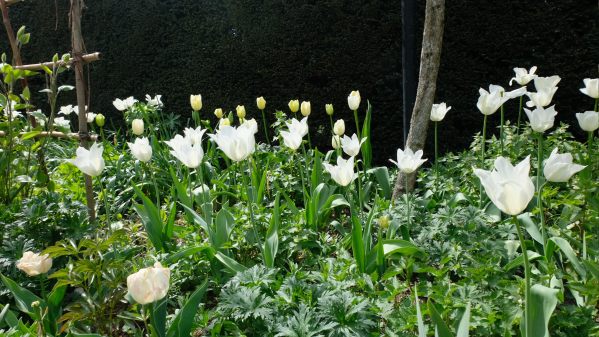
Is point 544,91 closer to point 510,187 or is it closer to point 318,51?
point 510,187

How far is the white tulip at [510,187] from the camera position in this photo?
135 centimetres

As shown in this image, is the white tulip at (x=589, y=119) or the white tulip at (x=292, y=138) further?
the white tulip at (x=292, y=138)

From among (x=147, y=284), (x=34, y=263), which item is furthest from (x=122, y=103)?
(x=147, y=284)

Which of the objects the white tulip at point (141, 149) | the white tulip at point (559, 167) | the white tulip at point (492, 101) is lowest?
the white tulip at point (141, 149)

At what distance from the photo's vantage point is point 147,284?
4.79ft

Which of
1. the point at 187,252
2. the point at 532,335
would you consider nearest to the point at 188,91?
the point at 187,252

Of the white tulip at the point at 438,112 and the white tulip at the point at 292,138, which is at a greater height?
the white tulip at the point at 438,112

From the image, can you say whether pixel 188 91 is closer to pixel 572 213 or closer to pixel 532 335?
pixel 572 213

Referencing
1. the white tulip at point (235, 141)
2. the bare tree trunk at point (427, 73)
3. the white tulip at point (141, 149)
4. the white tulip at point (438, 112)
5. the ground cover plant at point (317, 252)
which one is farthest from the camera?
the bare tree trunk at point (427, 73)

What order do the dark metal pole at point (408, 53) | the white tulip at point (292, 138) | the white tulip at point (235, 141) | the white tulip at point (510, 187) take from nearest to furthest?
the white tulip at point (510, 187)
the white tulip at point (235, 141)
the white tulip at point (292, 138)
the dark metal pole at point (408, 53)

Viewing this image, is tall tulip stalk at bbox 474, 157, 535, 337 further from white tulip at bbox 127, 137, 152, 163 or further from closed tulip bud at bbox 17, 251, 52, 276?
white tulip at bbox 127, 137, 152, 163

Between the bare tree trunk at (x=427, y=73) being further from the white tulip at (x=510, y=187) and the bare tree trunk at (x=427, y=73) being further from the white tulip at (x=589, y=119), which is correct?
the white tulip at (x=510, y=187)

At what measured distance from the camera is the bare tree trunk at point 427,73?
330 cm

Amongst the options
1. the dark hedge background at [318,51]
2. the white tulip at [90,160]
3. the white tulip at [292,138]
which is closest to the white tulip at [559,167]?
the white tulip at [292,138]
